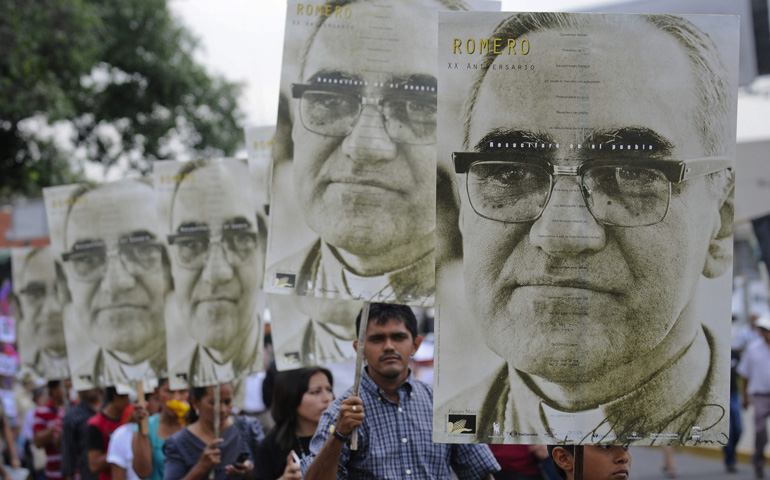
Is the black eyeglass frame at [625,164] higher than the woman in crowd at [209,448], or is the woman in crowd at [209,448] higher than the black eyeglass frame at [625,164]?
the black eyeglass frame at [625,164]

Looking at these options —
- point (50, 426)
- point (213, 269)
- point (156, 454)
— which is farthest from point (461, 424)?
point (50, 426)

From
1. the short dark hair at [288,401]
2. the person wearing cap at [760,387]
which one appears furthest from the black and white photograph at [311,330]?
the person wearing cap at [760,387]

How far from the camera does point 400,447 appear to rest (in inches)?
144

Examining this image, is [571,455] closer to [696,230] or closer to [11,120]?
[696,230]

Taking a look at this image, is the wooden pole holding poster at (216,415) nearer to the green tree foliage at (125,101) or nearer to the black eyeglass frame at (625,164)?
the black eyeglass frame at (625,164)

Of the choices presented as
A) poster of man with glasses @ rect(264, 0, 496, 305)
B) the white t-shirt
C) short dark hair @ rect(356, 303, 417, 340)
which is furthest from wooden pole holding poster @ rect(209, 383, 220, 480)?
short dark hair @ rect(356, 303, 417, 340)

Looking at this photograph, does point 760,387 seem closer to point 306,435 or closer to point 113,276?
point 113,276

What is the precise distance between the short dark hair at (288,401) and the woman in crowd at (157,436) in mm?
1239

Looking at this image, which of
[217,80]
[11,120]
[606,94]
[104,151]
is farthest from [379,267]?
[217,80]

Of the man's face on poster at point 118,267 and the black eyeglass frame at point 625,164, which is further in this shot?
the man's face on poster at point 118,267

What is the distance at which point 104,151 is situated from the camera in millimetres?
24109

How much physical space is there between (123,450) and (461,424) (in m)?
3.96

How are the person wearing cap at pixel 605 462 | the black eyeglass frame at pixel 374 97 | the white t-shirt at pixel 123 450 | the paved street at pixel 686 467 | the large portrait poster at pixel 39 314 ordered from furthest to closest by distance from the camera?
the paved street at pixel 686 467
the large portrait poster at pixel 39 314
the white t-shirt at pixel 123 450
the black eyeglass frame at pixel 374 97
the person wearing cap at pixel 605 462

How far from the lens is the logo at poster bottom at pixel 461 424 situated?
2.80 meters
